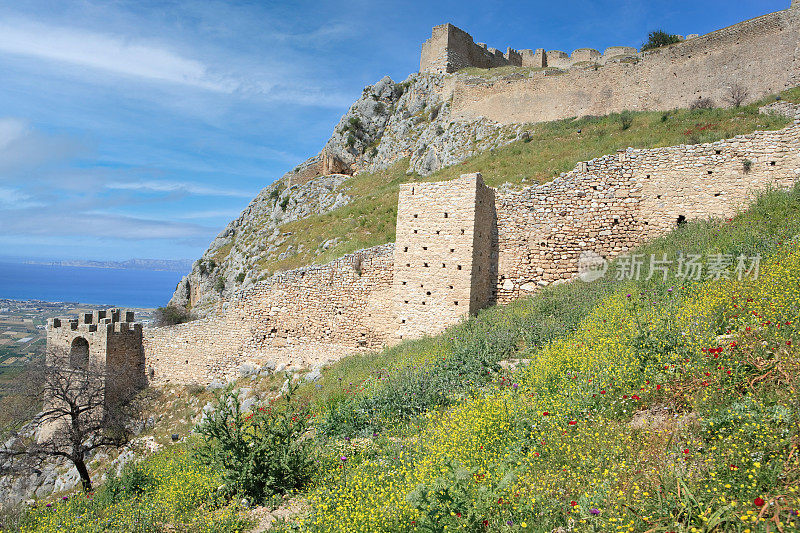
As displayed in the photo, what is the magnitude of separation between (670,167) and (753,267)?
5029 millimetres

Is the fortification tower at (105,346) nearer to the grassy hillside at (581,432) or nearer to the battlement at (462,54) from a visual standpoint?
the grassy hillside at (581,432)

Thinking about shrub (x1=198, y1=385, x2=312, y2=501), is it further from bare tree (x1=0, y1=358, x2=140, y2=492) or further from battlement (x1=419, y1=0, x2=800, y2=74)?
battlement (x1=419, y1=0, x2=800, y2=74)

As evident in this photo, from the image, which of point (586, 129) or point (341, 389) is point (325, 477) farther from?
point (586, 129)

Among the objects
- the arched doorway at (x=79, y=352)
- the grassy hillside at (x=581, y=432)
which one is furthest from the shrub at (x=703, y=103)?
the arched doorway at (x=79, y=352)

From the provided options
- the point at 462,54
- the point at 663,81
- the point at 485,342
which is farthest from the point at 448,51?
the point at 485,342

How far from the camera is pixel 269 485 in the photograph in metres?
6.41

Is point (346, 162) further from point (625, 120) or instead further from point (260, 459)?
point (260, 459)

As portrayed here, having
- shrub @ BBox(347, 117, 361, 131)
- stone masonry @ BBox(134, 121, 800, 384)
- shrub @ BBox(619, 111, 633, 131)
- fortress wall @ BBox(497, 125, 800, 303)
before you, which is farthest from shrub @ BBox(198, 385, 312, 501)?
shrub @ BBox(347, 117, 361, 131)

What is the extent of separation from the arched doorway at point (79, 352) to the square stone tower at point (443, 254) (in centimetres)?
1476

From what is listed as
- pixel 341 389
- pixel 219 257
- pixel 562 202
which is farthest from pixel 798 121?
pixel 219 257

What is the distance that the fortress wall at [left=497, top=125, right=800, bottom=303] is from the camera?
11266 millimetres

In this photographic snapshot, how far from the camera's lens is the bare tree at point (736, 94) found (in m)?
20.6

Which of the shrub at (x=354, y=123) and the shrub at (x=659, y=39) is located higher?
the shrub at (x=659, y=39)

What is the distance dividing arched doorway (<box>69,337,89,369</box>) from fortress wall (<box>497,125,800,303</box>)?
1757 centimetres
